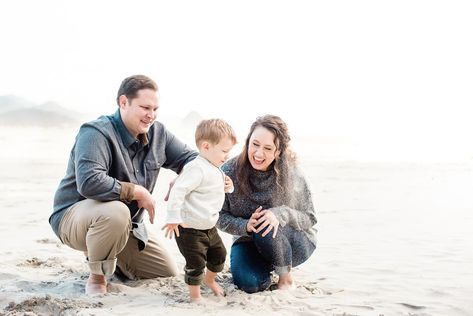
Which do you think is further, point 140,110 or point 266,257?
point 266,257

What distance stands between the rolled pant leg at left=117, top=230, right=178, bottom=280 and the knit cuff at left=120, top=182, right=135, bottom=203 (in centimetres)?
54

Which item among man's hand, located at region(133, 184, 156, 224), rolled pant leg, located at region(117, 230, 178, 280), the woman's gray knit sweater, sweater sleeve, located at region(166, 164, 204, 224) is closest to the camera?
sweater sleeve, located at region(166, 164, 204, 224)

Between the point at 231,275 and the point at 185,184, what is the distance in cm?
124

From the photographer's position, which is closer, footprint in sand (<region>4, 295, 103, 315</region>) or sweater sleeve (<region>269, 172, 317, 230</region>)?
footprint in sand (<region>4, 295, 103, 315</region>)

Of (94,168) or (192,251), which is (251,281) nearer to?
(192,251)

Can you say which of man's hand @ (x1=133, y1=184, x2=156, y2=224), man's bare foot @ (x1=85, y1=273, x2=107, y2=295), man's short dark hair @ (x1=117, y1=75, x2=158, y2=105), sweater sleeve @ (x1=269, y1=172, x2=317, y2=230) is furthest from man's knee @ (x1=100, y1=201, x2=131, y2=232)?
sweater sleeve @ (x1=269, y1=172, x2=317, y2=230)

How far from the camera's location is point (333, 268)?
477 centimetres

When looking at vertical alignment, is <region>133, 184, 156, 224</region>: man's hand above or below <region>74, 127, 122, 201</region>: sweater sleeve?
below

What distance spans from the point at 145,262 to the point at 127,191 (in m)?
0.77

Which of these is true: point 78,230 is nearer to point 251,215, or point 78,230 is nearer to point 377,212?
point 251,215

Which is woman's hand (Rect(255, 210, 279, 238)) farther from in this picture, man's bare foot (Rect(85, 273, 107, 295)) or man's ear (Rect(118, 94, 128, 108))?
man's ear (Rect(118, 94, 128, 108))

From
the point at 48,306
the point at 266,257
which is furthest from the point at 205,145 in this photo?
the point at 48,306

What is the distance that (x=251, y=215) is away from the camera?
13.2 feet

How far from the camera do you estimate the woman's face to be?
153 inches
